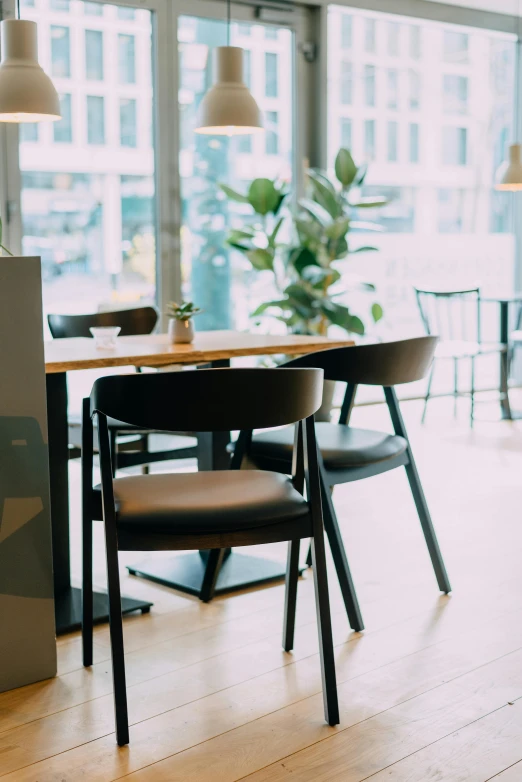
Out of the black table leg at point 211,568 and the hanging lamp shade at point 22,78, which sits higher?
the hanging lamp shade at point 22,78

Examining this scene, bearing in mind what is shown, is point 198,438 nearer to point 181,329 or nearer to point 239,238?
point 181,329

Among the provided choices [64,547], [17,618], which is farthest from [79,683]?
[64,547]

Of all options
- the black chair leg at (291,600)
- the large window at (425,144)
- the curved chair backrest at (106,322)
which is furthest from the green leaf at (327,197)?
the black chair leg at (291,600)

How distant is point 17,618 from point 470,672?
1076mm

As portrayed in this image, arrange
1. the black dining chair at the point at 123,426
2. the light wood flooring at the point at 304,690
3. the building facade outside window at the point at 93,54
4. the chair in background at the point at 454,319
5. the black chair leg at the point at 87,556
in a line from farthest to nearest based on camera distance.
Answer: the chair in background at the point at 454,319
the building facade outside window at the point at 93,54
the black dining chair at the point at 123,426
the black chair leg at the point at 87,556
the light wood flooring at the point at 304,690

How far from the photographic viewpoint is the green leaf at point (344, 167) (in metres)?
5.79

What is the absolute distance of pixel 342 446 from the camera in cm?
284

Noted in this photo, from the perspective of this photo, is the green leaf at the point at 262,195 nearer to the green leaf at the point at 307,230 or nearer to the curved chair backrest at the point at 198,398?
the green leaf at the point at 307,230

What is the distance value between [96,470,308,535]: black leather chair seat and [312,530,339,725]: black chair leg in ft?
0.32

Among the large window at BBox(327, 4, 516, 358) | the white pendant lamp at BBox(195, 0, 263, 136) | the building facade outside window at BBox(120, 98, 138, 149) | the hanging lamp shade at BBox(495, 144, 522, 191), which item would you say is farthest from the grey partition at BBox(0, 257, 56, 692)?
the hanging lamp shade at BBox(495, 144, 522, 191)

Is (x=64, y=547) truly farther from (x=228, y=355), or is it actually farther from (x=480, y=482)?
(x=480, y=482)

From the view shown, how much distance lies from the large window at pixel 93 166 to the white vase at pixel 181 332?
224 cm

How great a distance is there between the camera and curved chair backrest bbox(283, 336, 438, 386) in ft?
8.89

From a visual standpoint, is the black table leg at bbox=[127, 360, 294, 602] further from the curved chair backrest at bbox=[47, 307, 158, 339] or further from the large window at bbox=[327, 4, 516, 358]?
the large window at bbox=[327, 4, 516, 358]
